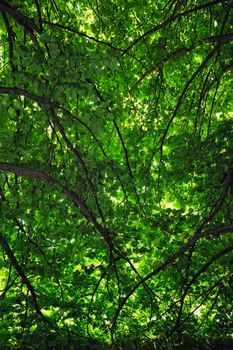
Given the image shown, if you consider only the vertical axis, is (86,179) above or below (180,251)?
above

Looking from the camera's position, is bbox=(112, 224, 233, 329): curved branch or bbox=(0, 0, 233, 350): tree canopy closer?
bbox=(0, 0, 233, 350): tree canopy

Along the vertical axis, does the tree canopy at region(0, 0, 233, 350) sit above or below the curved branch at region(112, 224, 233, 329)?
above

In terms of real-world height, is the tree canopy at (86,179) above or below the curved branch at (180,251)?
above

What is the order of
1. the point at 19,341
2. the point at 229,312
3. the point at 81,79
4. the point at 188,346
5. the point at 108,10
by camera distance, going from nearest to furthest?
the point at 81,79, the point at 19,341, the point at 229,312, the point at 188,346, the point at 108,10

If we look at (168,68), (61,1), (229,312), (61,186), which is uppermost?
(61,1)

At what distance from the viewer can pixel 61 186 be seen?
2670 mm

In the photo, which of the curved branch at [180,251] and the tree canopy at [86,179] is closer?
the tree canopy at [86,179]

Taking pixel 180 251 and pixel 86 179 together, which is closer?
pixel 86 179

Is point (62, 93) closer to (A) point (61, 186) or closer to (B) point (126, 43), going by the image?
(A) point (61, 186)

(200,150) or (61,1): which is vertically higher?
(61,1)

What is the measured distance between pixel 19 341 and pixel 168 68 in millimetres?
4661

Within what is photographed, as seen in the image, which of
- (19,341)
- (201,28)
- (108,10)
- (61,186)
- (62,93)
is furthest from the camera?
(201,28)

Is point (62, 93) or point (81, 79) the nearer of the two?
point (81, 79)

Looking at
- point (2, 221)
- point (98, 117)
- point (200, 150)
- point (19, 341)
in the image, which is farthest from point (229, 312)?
point (98, 117)
